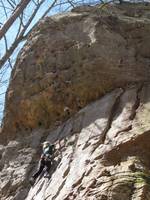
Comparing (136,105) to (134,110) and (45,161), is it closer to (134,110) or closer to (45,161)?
(134,110)

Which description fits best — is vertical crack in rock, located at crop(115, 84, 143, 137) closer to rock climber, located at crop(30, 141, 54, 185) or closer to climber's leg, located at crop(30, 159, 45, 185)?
rock climber, located at crop(30, 141, 54, 185)

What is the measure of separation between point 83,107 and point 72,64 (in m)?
1.21

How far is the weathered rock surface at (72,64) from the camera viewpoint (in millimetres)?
11188

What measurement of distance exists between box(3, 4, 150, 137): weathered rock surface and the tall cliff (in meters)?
0.02

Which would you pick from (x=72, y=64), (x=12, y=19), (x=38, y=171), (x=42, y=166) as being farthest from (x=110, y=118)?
(x=12, y=19)

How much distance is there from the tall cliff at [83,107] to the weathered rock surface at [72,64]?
2 cm

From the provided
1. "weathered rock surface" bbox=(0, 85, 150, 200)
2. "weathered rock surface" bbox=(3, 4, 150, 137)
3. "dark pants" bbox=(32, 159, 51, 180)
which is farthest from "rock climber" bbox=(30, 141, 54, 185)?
"weathered rock surface" bbox=(3, 4, 150, 137)

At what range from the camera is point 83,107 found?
11000 mm

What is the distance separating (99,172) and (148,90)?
2.60 m

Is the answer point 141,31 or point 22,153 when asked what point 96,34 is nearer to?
point 141,31

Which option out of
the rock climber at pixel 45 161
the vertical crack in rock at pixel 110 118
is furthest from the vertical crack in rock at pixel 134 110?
the rock climber at pixel 45 161

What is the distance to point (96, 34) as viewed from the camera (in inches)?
477

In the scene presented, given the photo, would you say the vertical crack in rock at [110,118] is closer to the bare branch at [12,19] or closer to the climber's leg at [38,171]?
the climber's leg at [38,171]

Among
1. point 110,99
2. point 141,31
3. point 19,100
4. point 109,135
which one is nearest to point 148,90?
point 110,99
